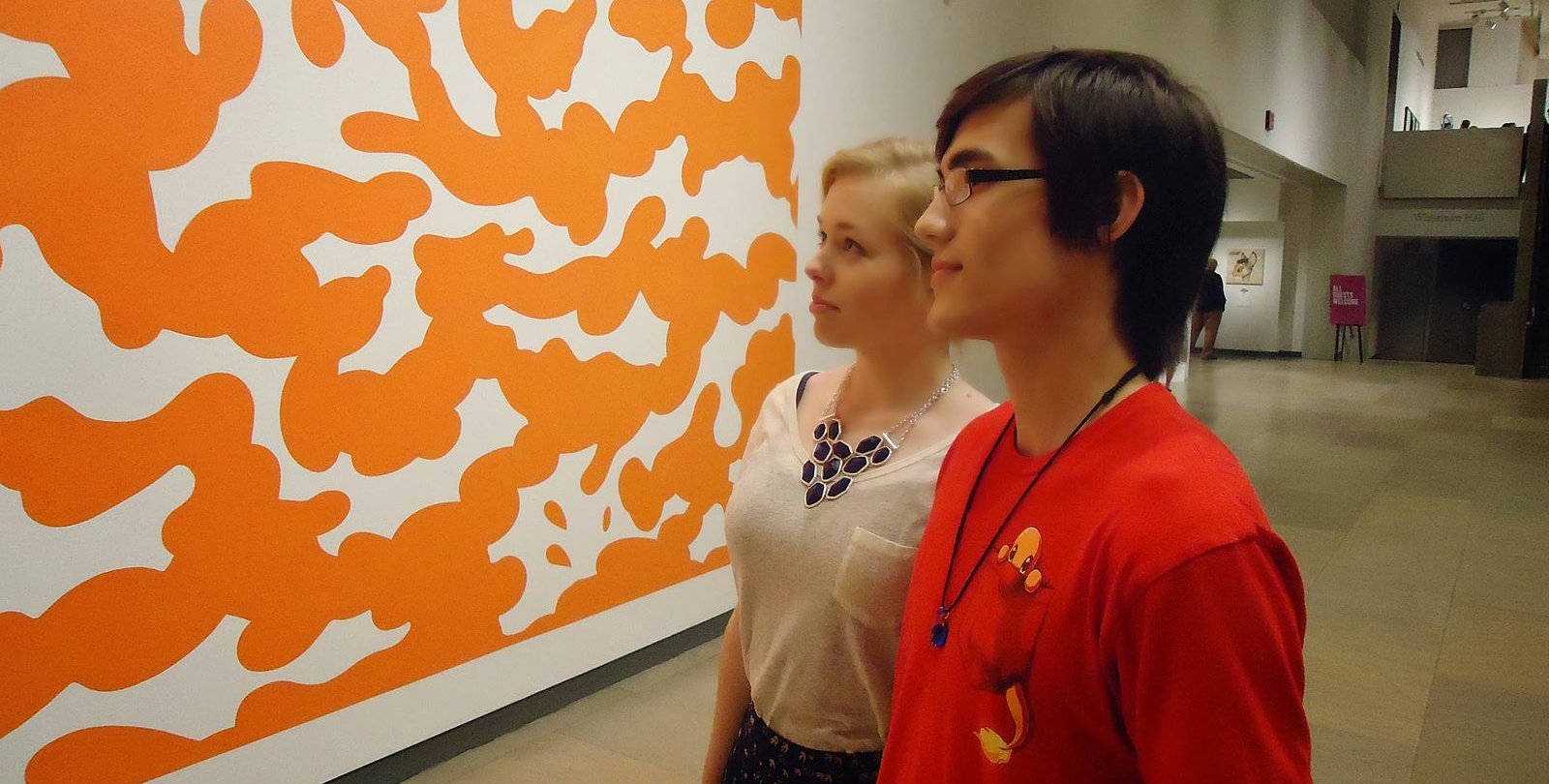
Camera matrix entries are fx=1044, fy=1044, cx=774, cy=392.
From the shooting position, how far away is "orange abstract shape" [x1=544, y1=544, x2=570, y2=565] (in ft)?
10.8

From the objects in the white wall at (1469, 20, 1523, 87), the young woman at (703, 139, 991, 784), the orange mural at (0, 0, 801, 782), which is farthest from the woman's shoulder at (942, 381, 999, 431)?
the white wall at (1469, 20, 1523, 87)

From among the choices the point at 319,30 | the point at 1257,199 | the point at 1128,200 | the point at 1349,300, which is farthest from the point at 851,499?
the point at 1257,199

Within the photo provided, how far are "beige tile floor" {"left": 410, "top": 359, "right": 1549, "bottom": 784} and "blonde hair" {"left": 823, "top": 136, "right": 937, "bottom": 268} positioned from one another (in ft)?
6.95

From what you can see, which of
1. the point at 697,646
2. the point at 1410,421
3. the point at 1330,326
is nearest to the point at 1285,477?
the point at 1410,421

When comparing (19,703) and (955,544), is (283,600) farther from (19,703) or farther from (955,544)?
(955,544)

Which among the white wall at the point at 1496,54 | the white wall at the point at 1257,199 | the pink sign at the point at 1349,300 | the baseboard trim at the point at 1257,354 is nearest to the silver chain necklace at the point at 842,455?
the pink sign at the point at 1349,300

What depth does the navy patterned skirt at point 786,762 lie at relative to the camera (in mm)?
1418

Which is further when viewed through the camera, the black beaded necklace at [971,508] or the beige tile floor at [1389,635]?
the beige tile floor at [1389,635]

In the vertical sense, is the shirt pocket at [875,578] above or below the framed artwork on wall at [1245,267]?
above

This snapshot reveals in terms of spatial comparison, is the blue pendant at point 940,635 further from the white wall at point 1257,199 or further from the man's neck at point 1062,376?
the white wall at point 1257,199

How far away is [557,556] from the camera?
131 inches

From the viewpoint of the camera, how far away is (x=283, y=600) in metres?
2.53

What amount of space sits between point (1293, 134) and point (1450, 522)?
8926 millimetres

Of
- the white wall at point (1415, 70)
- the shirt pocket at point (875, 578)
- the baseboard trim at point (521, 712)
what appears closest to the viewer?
the shirt pocket at point (875, 578)
